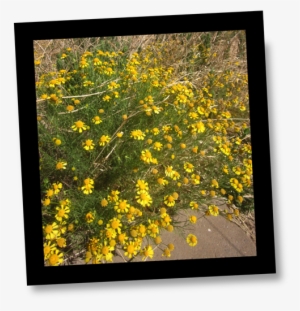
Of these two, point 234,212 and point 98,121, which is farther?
point 234,212

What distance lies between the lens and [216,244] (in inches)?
51.4

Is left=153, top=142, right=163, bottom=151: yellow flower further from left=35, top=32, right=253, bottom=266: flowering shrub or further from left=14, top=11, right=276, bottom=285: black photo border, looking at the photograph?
left=14, top=11, right=276, bottom=285: black photo border

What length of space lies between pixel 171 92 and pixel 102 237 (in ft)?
2.99

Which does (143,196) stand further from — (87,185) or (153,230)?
(87,185)

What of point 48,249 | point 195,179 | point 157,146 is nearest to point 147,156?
point 157,146

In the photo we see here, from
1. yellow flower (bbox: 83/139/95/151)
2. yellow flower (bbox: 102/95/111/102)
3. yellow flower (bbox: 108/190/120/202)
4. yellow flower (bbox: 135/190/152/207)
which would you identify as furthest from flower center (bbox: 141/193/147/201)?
yellow flower (bbox: 102/95/111/102)

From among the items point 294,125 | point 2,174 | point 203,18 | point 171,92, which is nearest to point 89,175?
point 2,174

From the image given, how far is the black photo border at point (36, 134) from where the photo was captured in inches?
44.9

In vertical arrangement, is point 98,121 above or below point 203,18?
below

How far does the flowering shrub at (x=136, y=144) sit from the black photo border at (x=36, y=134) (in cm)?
6

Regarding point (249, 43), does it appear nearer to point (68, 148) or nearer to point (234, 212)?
point (234, 212)

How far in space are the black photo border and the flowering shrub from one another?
6cm

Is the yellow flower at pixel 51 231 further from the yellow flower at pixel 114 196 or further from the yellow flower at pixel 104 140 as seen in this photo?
the yellow flower at pixel 104 140

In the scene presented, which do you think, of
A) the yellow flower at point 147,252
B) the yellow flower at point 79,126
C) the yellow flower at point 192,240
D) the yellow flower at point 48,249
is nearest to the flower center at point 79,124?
the yellow flower at point 79,126
